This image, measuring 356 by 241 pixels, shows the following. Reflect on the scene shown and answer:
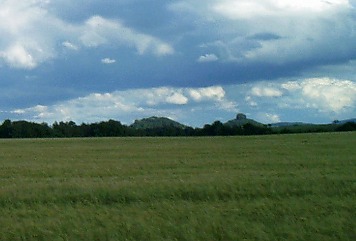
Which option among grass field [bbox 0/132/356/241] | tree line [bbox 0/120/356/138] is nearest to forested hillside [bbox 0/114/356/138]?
tree line [bbox 0/120/356/138]

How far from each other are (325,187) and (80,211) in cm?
663

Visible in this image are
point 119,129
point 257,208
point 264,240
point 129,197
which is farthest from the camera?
point 119,129

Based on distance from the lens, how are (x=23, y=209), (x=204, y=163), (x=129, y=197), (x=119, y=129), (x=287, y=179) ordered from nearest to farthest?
(x=23, y=209) < (x=129, y=197) < (x=287, y=179) < (x=204, y=163) < (x=119, y=129)

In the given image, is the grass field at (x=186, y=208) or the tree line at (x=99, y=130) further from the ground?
the tree line at (x=99, y=130)

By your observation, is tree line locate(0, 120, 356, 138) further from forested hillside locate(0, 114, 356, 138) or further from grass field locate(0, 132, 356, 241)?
grass field locate(0, 132, 356, 241)

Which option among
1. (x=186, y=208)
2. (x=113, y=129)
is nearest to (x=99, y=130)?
(x=113, y=129)

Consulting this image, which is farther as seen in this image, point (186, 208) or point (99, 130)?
point (99, 130)

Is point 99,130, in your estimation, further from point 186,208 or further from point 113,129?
point 186,208

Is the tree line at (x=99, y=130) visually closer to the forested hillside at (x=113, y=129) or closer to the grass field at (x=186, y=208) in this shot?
the forested hillside at (x=113, y=129)

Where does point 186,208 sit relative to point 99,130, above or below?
below

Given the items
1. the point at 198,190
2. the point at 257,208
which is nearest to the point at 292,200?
the point at 257,208

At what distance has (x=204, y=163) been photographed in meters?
24.5

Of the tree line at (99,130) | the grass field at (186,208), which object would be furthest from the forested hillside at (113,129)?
the grass field at (186,208)

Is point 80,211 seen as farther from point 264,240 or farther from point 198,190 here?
point 264,240
